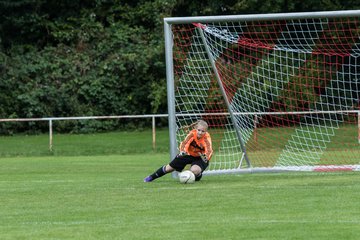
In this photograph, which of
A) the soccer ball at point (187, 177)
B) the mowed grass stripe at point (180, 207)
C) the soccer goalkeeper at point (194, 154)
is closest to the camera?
the mowed grass stripe at point (180, 207)

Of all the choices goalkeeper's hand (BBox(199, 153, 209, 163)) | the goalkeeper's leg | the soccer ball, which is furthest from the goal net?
the soccer ball

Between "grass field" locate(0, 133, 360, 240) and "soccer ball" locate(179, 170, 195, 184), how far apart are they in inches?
4.3

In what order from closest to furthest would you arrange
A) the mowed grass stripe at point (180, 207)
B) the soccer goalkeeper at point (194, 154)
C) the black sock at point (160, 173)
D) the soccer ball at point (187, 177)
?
the mowed grass stripe at point (180, 207), the soccer ball at point (187, 177), the soccer goalkeeper at point (194, 154), the black sock at point (160, 173)

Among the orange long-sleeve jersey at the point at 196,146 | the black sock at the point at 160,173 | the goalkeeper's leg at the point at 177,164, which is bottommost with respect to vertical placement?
the black sock at the point at 160,173

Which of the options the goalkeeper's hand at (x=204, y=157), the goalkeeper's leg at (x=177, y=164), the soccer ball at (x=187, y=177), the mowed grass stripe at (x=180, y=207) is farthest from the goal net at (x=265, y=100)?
the mowed grass stripe at (x=180, y=207)

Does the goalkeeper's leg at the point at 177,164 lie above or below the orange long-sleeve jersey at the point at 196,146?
below

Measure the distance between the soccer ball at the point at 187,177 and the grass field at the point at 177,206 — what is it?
109 millimetres

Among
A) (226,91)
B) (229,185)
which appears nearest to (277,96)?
(226,91)

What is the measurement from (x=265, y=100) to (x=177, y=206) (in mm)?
11784

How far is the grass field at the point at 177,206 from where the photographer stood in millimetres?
9969

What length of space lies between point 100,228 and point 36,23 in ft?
93.1

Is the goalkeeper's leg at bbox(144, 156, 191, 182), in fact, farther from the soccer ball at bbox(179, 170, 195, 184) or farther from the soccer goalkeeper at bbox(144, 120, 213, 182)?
the soccer ball at bbox(179, 170, 195, 184)

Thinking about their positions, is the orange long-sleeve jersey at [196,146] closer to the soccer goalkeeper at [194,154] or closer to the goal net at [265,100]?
the soccer goalkeeper at [194,154]

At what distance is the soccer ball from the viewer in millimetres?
15680
